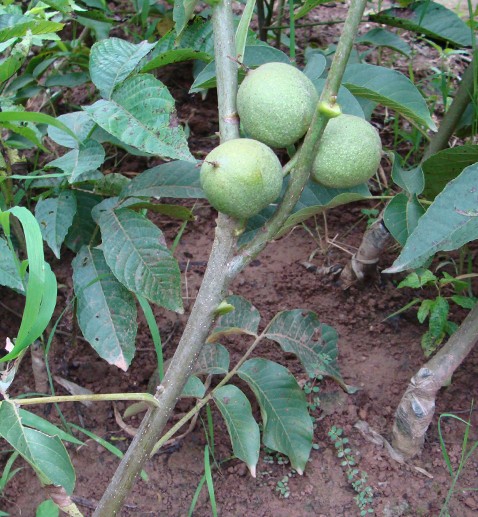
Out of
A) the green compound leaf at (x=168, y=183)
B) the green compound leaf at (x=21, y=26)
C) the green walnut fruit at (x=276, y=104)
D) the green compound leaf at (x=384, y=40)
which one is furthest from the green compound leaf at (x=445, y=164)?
the green compound leaf at (x=21, y=26)

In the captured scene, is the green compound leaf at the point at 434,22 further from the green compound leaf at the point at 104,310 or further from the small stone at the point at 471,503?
the small stone at the point at 471,503

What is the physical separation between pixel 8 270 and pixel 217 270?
1.57 feet

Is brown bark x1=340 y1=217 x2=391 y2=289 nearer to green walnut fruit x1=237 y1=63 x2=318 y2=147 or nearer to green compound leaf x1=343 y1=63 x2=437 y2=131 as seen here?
green compound leaf x1=343 y1=63 x2=437 y2=131

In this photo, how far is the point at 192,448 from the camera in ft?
4.86

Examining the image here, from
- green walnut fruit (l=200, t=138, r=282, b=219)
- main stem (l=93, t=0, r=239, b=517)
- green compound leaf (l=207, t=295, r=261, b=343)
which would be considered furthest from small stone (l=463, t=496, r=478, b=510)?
green walnut fruit (l=200, t=138, r=282, b=219)

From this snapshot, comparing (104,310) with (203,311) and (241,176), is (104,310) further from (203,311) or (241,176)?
(241,176)

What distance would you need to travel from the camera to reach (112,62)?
135cm

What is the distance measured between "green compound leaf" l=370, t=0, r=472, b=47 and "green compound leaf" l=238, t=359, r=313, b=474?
1.04 metres

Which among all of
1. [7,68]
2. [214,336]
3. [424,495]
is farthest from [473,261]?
[7,68]

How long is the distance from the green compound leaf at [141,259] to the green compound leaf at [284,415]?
258 millimetres

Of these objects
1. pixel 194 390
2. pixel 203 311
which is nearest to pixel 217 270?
pixel 203 311

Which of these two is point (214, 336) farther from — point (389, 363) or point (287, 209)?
point (389, 363)

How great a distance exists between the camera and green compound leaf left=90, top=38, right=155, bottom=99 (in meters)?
1.30

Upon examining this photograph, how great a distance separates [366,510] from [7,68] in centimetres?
118
